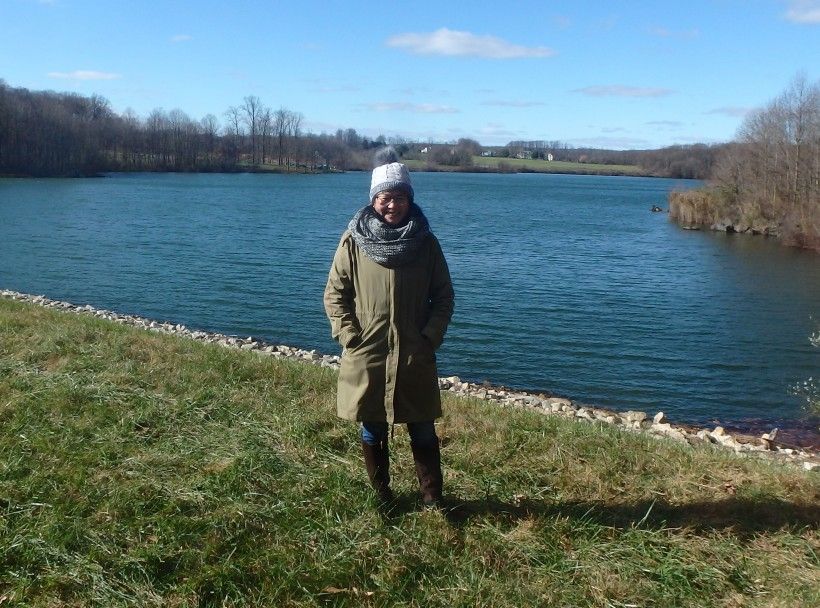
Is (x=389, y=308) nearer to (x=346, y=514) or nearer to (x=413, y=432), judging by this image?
(x=413, y=432)

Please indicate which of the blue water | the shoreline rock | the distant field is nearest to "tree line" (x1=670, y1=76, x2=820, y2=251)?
the blue water

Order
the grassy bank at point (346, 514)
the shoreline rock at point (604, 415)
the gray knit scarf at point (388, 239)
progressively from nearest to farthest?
the grassy bank at point (346, 514), the gray knit scarf at point (388, 239), the shoreline rock at point (604, 415)

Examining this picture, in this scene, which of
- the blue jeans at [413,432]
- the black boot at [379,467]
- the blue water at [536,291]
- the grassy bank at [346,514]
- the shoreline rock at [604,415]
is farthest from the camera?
the blue water at [536,291]

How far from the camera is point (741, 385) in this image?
1493 centimetres

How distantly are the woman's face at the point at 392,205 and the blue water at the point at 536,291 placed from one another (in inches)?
405

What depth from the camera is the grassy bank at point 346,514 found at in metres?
3.42

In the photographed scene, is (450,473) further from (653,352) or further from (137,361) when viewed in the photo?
(653,352)

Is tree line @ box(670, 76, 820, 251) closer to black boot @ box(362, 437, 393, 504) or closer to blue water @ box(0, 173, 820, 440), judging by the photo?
blue water @ box(0, 173, 820, 440)

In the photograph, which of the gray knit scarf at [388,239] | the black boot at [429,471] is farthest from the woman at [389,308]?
the black boot at [429,471]

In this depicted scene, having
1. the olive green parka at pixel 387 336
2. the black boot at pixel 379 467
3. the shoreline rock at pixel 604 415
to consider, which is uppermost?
the olive green parka at pixel 387 336

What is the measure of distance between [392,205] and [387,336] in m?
0.73

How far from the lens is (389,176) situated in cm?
389

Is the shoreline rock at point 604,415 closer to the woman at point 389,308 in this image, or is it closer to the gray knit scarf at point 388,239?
the woman at point 389,308

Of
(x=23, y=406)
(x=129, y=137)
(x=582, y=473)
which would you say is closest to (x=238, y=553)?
(x=582, y=473)
